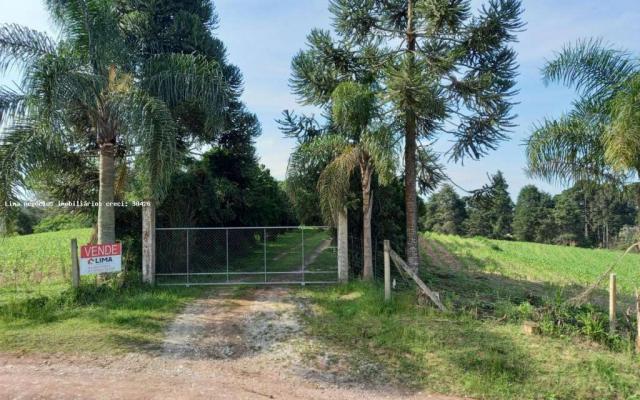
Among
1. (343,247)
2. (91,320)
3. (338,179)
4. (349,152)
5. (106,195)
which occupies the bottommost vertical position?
(91,320)

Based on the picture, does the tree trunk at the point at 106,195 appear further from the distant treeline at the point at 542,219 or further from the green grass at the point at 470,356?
the distant treeline at the point at 542,219

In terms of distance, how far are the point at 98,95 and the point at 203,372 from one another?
697cm

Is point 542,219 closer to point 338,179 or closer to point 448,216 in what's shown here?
point 448,216

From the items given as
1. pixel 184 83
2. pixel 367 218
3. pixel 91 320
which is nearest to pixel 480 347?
pixel 367 218

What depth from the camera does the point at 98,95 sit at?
32.7 feet

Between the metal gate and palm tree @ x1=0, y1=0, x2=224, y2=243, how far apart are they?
9.40ft

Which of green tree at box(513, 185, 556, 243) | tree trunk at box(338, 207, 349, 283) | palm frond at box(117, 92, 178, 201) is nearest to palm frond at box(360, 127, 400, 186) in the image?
tree trunk at box(338, 207, 349, 283)

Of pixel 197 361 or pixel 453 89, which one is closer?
pixel 197 361

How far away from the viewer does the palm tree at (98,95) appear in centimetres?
908

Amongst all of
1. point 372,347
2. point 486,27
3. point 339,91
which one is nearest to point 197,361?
point 372,347

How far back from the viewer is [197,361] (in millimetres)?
6883

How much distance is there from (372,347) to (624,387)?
363 cm

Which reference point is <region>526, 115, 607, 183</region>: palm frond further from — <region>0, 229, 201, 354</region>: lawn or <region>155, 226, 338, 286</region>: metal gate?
<region>0, 229, 201, 354</region>: lawn

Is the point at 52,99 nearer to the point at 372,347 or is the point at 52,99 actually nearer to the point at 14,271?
the point at 372,347
